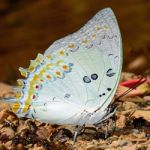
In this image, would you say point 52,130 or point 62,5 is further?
point 62,5

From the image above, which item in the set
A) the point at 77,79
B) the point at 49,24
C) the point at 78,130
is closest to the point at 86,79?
the point at 77,79

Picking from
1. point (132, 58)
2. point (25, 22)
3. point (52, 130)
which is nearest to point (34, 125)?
point (52, 130)

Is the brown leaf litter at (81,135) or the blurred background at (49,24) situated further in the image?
the blurred background at (49,24)

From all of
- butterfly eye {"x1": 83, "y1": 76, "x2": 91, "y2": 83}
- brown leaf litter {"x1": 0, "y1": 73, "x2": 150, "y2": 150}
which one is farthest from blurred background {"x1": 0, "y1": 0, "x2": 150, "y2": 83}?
butterfly eye {"x1": 83, "y1": 76, "x2": 91, "y2": 83}

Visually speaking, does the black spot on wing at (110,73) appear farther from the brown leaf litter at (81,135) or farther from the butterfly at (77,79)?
the brown leaf litter at (81,135)

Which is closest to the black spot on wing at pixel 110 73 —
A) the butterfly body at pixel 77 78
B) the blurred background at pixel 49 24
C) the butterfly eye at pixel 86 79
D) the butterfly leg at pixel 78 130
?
the butterfly body at pixel 77 78

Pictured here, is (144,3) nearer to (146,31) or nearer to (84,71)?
(146,31)

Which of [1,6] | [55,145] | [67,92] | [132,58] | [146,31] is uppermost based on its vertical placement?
[1,6]
